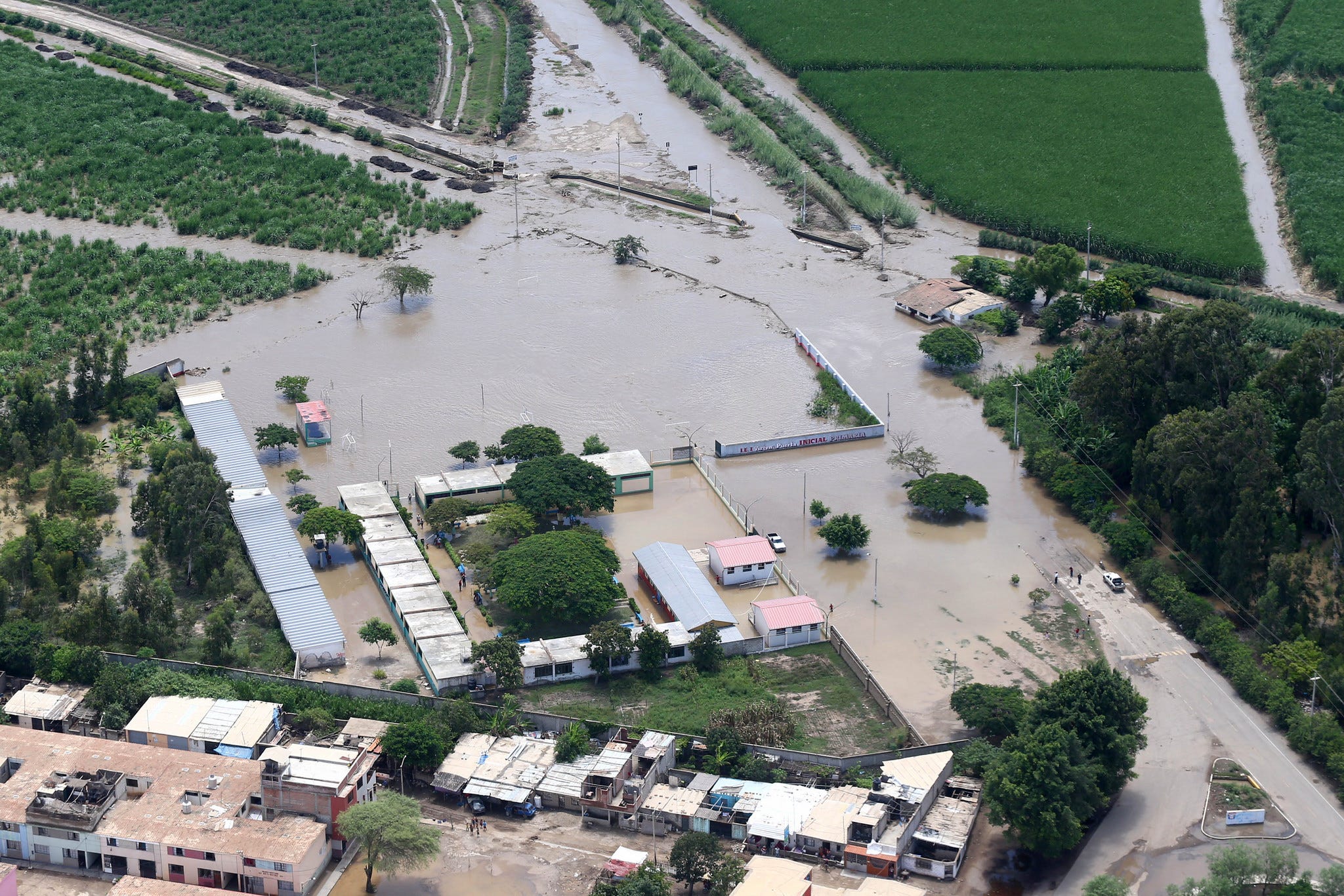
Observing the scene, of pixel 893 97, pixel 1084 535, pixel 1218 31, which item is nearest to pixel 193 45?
pixel 893 97

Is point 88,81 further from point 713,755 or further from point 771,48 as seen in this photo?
point 713,755

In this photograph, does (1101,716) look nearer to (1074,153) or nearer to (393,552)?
(393,552)

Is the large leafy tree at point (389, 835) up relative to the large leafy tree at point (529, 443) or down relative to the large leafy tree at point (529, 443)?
down

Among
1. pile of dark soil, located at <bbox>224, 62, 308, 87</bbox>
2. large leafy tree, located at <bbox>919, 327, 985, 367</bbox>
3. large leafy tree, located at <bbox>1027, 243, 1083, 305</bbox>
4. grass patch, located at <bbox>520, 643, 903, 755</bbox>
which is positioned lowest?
grass patch, located at <bbox>520, 643, 903, 755</bbox>

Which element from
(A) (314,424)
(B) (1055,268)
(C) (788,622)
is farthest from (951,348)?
(A) (314,424)

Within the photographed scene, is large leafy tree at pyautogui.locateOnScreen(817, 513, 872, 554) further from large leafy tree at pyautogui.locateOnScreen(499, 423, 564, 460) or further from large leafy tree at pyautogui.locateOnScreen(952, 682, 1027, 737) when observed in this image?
large leafy tree at pyautogui.locateOnScreen(499, 423, 564, 460)

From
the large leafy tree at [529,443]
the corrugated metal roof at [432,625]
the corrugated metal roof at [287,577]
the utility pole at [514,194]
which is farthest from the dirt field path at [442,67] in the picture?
the corrugated metal roof at [432,625]

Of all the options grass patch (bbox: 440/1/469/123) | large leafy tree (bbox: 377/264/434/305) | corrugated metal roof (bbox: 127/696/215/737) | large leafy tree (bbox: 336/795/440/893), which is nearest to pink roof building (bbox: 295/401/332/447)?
large leafy tree (bbox: 377/264/434/305)

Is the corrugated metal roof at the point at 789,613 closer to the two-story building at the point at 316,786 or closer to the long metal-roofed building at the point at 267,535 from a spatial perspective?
the long metal-roofed building at the point at 267,535
